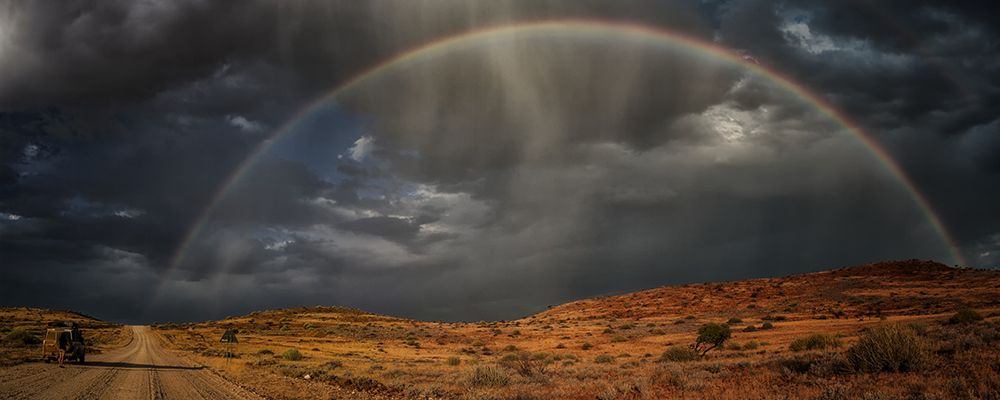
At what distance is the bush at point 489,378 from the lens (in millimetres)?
21484

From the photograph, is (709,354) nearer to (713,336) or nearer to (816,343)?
(713,336)

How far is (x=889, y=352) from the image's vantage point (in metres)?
14.4

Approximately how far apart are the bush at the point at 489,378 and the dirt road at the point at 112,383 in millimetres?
8249

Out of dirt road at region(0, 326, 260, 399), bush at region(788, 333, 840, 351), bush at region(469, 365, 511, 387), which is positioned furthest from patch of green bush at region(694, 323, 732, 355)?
dirt road at region(0, 326, 260, 399)

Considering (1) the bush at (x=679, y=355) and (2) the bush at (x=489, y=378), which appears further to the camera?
(1) the bush at (x=679, y=355)

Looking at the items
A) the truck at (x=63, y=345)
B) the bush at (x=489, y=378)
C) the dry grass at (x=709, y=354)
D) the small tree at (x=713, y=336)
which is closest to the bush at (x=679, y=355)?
the dry grass at (x=709, y=354)

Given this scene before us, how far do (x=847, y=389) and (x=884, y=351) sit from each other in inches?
144

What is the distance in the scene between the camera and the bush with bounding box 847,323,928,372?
1427cm

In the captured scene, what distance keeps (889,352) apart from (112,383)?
29.7m

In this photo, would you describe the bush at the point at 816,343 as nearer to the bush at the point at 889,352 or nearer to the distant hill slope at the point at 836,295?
the bush at the point at 889,352

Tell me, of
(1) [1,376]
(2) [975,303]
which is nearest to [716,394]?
(1) [1,376]

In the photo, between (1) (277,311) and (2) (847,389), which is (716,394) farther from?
(1) (277,311)

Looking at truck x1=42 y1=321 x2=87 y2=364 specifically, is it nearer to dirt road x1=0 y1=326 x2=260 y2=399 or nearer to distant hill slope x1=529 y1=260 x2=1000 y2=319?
dirt road x1=0 y1=326 x2=260 y2=399

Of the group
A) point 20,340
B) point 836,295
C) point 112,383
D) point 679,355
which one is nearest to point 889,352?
point 679,355
